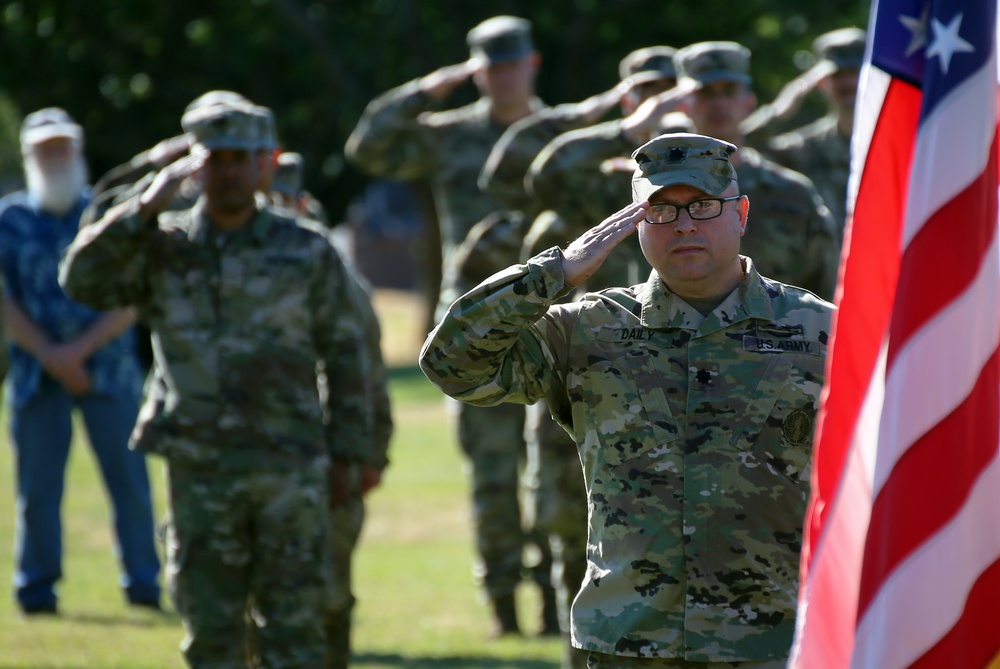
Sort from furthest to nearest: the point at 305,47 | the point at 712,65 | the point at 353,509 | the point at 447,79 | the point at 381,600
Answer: the point at 305,47, the point at 381,600, the point at 447,79, the point at 353,509, the point at 712,65

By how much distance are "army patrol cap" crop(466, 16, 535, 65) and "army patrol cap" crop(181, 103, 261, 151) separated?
2.97m

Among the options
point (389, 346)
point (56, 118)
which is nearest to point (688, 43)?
point (389, 346)

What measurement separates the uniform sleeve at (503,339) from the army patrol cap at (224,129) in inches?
93.2

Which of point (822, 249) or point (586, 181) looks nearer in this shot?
point (822, 249)

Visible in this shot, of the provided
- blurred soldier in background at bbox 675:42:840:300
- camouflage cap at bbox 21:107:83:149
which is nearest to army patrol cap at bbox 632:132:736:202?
blurred soldier in background at bbox 675:42:840:300

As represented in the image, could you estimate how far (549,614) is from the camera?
963 centimetres

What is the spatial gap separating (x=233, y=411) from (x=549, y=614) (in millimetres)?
3473

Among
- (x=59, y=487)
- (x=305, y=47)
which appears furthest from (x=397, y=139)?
(x=305, y=47)

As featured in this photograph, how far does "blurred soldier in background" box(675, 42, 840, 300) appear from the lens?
23.0 ft

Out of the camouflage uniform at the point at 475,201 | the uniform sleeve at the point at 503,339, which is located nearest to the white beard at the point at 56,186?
the camouflage uniform at the point at 475,201

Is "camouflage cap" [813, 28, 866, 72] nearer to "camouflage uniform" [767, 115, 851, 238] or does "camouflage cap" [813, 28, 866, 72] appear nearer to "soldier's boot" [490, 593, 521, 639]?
"camouflage uniform" [767, 115, 851, 238]

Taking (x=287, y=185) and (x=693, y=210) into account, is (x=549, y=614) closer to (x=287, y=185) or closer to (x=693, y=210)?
(x=287, y=185)

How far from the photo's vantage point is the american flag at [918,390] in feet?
12.5

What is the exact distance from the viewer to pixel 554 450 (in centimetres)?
750
